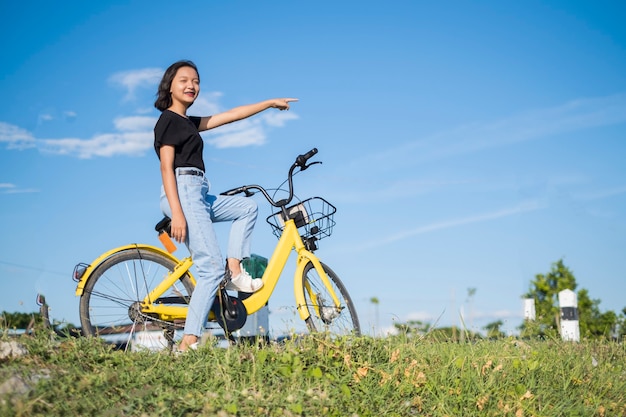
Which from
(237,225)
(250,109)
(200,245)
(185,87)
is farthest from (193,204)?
(250,109)

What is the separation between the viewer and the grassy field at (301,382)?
3.47 m

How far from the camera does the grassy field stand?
11.4 feet

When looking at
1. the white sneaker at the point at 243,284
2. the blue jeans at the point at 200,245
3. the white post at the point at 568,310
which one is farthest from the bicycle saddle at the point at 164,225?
the white post at the point at 568,310

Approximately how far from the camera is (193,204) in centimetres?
502

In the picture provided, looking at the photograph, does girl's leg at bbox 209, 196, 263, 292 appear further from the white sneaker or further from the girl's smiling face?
the girl's smiling face

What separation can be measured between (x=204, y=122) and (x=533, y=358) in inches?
129

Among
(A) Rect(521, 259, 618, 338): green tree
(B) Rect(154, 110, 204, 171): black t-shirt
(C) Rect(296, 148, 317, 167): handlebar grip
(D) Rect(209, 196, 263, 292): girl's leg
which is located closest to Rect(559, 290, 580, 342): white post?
(C) Rect(296, 148, 317, 167): handlebar grip

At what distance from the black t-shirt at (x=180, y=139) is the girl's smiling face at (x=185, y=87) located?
171mm

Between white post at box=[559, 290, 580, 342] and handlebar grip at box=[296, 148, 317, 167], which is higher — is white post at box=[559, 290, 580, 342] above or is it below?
below

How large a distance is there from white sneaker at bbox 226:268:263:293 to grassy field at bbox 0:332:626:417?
3.41 feet

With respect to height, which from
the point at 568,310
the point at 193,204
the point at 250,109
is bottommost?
the point at 568,310

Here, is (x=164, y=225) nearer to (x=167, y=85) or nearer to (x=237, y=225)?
(x=237, y=225)

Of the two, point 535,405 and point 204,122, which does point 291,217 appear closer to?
point 204,122

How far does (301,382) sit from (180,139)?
7.00ft
